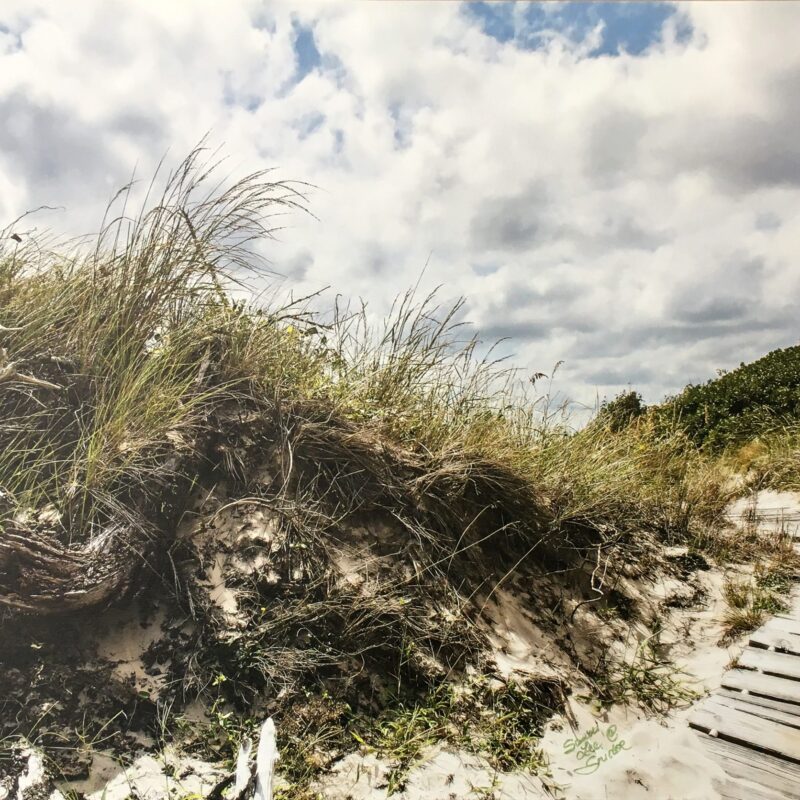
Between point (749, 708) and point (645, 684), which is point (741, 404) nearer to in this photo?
point (645, 684)

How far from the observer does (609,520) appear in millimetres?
5094

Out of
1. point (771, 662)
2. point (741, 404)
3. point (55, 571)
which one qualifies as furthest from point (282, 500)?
point (741, 404)

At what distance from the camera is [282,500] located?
3.53 metres

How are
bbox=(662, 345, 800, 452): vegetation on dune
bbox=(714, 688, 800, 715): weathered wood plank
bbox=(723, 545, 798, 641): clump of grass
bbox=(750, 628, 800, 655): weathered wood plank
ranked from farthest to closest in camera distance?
bbox=(662, 345, 800, 452): vegetation on dune
bbox=(723, 545, 798, 641): clump of grass
bbox=(750, 628, 800, 655): weathered wood plank
bbox=(714, 688, 800, 715): weathered wood plank

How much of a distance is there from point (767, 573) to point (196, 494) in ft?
14.7

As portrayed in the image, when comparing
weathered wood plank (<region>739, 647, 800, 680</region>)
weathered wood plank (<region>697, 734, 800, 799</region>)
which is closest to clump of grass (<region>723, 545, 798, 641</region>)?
weathered wood plank (<region>739, 647, 800, 680</region>)

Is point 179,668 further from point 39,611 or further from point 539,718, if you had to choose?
point 539,718

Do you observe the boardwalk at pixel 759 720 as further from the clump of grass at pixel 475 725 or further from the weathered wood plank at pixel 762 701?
the clump of grass at pixel 475 725

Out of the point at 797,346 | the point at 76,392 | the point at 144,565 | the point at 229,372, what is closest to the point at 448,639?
the point at 144,565

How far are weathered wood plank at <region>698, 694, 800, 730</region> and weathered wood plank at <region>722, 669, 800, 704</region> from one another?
0.10 meters

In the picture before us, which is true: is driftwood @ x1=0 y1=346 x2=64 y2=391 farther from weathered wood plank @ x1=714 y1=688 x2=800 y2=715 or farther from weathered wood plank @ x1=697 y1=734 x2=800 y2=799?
weathered wood plank @ x1=714 y1=688 x2=800 y2=715

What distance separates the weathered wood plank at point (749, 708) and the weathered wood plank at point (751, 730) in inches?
1.3
